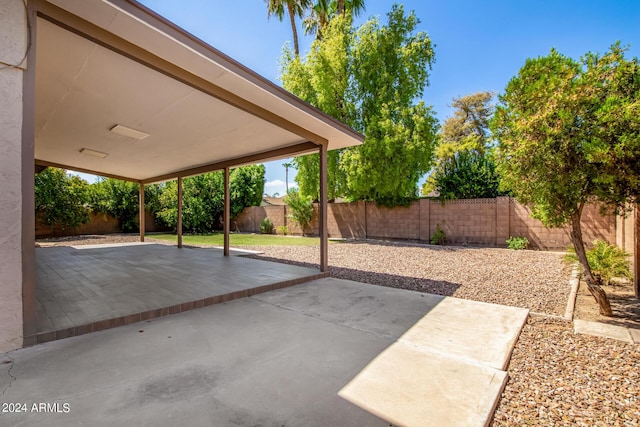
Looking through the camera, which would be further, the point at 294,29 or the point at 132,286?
the point at 294,29

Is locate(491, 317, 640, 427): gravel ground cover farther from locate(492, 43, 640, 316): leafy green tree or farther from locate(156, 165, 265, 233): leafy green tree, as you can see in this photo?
locate(156, 165, 265, 233): leafy green tree

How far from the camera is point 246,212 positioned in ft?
62.0

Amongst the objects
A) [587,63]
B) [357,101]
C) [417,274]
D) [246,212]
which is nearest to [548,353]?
[587,63]

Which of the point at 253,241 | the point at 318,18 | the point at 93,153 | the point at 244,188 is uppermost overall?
the point at 318,18

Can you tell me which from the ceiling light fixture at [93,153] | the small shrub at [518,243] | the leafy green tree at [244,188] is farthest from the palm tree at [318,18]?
the small shrub at [518,243]

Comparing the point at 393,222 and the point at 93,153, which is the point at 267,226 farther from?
the point at 93,153

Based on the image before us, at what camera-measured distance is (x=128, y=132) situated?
5707 mm

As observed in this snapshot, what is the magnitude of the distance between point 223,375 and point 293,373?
0.51m

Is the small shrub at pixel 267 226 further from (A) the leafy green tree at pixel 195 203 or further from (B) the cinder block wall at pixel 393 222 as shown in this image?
(B) the cinder block wall at pixel 393 222

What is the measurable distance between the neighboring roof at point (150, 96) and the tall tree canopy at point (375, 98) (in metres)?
5.72

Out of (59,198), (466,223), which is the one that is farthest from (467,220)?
(59,198)

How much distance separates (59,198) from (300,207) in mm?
10633

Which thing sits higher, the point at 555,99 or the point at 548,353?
the point at 555,99

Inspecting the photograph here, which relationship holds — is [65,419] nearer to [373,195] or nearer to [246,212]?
[373,195]
